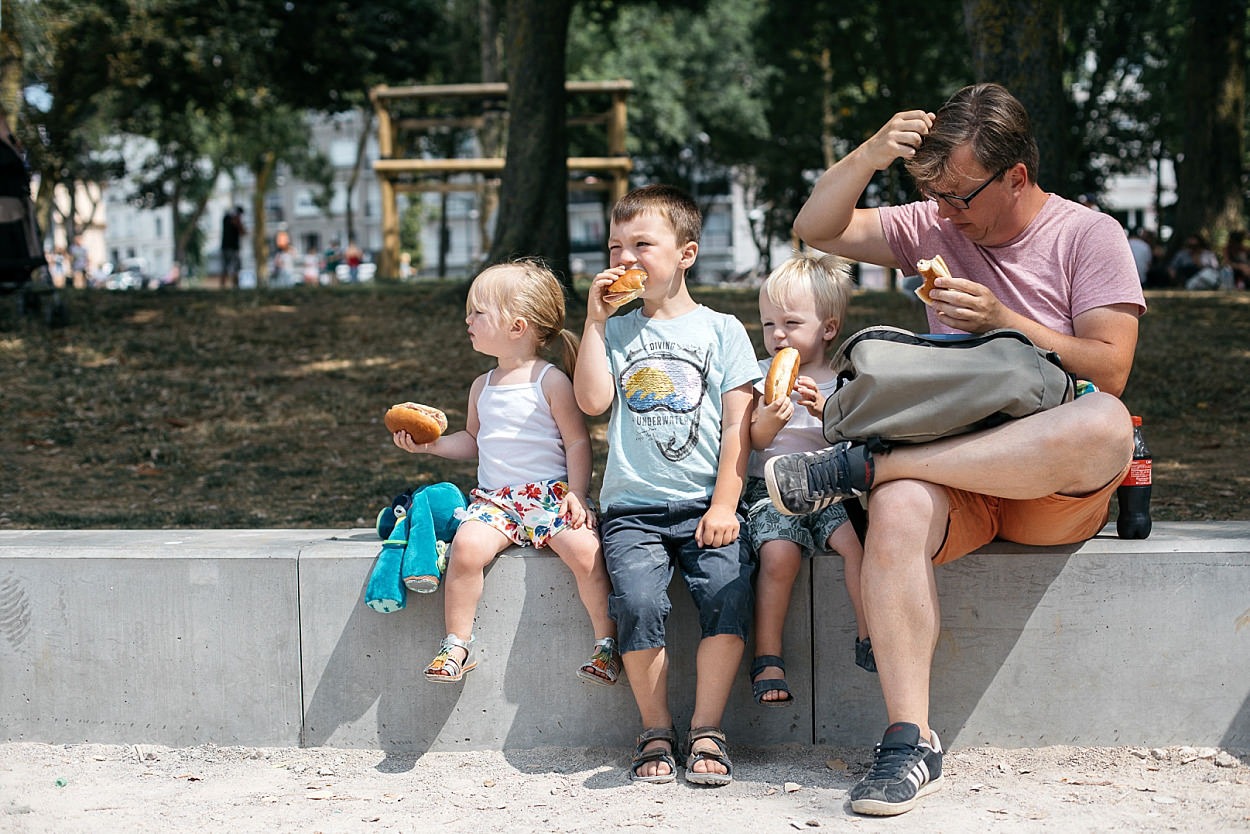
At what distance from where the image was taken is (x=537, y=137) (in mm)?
10414

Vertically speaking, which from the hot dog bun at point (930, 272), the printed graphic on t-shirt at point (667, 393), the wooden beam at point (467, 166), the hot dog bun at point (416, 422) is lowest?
the hot dog bun at point (416, 422)

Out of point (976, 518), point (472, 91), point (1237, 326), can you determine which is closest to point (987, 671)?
point (976, 518)

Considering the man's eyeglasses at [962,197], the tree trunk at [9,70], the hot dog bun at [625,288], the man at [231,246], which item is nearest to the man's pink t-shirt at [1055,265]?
the man's eyeglasses at [962,197]

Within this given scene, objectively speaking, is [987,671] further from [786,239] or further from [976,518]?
[786,239]

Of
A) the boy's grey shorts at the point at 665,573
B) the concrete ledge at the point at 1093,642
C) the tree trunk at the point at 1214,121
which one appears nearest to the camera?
the boy's grey shorts at the point at 665,573

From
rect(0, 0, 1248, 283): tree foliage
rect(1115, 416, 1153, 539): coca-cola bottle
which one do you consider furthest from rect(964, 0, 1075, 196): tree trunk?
rect(1115, 416, 1153, 539): coca-cola bottle

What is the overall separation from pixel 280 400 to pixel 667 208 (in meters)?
5.24

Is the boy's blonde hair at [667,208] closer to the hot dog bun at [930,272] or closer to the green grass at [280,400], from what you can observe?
the hot dog bun at [930,272]

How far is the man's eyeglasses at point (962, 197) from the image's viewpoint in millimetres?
3406

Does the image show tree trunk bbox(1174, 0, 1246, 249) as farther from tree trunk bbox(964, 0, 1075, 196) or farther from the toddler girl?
the toddler girl

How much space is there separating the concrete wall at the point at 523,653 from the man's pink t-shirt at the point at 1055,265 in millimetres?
636

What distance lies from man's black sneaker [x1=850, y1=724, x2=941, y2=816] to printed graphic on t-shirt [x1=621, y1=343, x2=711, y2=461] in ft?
2.98

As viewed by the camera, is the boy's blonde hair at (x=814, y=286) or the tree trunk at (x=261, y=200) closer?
the boy's blonde hair at (x=814, y=286)

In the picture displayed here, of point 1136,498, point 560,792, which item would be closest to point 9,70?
point 560,792
